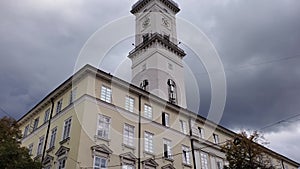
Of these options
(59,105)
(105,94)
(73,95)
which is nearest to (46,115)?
(59,105)

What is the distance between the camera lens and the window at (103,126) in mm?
25469

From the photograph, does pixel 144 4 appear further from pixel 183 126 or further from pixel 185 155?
pixel 185 155

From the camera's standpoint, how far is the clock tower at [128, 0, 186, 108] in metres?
43.6

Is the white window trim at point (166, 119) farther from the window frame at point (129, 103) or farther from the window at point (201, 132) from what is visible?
the window at point (201, 132)

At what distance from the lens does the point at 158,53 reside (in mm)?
46031

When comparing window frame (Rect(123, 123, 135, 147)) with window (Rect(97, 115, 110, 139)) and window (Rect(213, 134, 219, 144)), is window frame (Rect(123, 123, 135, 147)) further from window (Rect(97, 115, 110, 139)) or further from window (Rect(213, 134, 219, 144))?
window (Rect(213, 134, 219, 144))

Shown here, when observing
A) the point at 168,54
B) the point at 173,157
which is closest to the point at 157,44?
the point at 168,54

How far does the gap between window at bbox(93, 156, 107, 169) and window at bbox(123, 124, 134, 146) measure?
3.00 m

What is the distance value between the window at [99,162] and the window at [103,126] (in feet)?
6.12

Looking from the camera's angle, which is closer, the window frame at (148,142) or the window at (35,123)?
the window frame at (148,142)

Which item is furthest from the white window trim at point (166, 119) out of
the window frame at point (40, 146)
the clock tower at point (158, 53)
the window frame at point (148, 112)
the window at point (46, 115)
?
the window frame at point (40, 146)

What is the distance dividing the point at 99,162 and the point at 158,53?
25.0m

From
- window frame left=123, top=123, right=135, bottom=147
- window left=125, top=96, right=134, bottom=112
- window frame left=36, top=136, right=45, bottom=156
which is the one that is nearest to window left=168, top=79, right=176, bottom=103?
window left=125, top=96, right=134, bottom=112

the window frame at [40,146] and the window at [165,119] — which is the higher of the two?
the window at [165,119]
